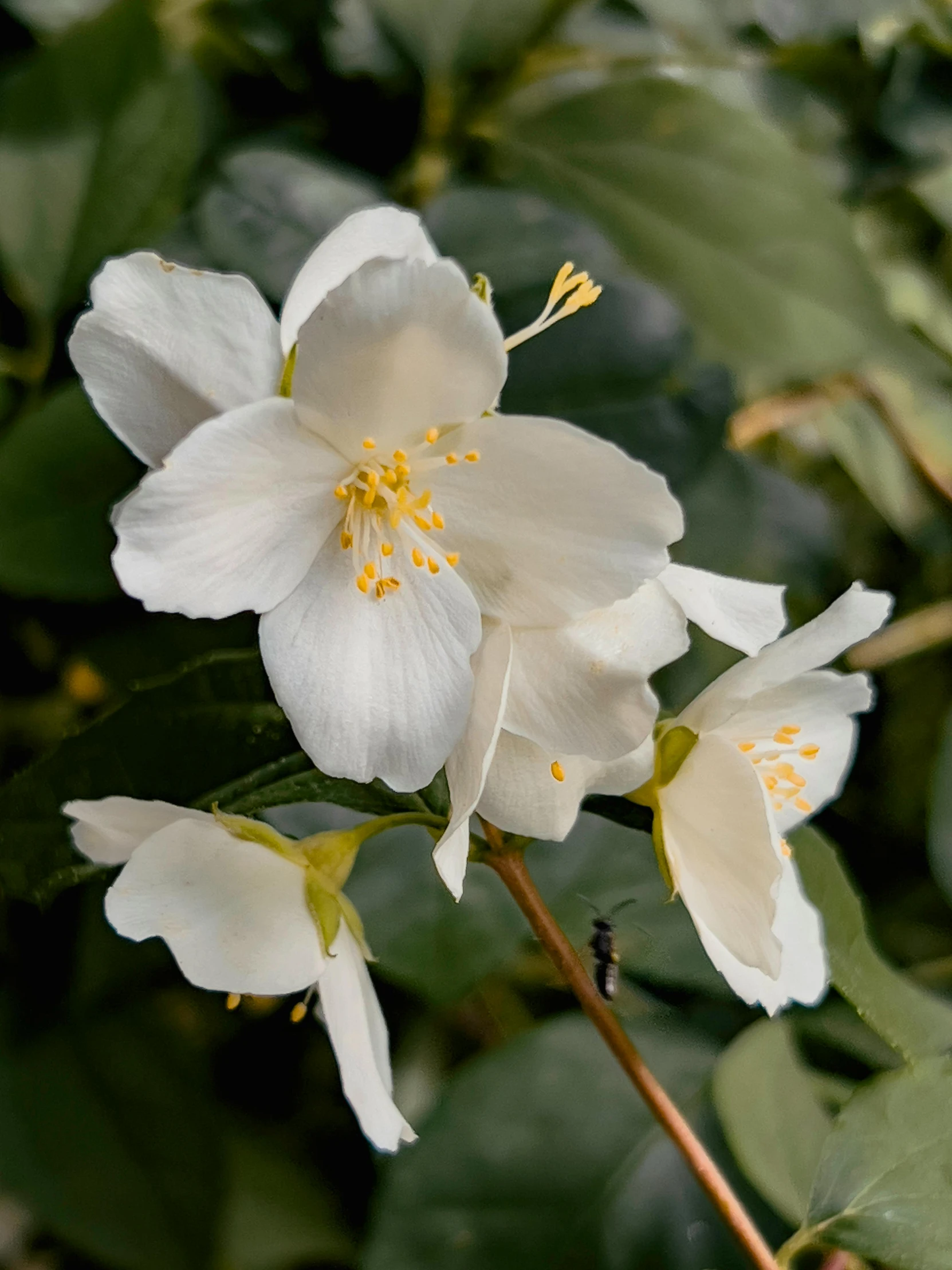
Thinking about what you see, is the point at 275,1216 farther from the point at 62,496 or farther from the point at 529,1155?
the point at 62,496

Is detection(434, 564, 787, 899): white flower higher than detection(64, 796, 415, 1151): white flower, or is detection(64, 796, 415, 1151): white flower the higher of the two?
detection(434, 564, 787, 899): white flower

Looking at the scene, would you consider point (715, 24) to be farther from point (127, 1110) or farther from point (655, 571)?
point (127, 1110)

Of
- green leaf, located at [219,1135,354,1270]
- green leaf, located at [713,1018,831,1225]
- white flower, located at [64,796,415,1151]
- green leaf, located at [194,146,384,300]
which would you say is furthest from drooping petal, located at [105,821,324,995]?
green leaf, located at [219,1135,354,1270]

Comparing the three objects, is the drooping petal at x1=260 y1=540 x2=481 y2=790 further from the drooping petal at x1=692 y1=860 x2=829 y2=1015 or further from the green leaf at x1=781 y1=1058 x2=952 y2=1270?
the green leaf at x1=781 y1=1058 x2=952 y2=1270

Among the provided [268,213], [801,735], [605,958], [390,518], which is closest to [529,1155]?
[605,958]

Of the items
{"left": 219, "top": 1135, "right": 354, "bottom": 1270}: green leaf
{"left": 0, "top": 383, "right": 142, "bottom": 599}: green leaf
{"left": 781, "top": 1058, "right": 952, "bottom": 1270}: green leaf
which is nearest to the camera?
{"left": 781, "top": 1058, "right": 952, "bottom": 1270}: green leaf

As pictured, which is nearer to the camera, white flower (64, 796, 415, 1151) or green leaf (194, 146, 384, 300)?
white flower (64, 796, 415, 1151)
